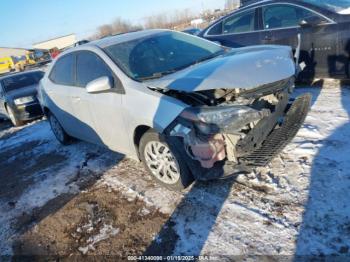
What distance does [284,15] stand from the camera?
638 centimetres

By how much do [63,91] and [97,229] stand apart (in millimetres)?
2533

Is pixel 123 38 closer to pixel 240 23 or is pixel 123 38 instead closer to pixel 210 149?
pixel 210 149

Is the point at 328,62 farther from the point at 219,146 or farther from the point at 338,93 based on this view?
the point at 219,146

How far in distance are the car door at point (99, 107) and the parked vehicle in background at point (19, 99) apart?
17.7ft

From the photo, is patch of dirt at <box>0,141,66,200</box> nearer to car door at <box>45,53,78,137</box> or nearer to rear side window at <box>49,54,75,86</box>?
car door at <box>45,53,78,137</box>

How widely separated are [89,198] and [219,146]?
1934mm

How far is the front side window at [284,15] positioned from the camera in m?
6.11

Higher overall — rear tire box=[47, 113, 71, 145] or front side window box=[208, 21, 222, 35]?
front side window box=[208, 21, 222, 35]

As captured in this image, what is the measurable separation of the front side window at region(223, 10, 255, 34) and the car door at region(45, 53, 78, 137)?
3.53 metres

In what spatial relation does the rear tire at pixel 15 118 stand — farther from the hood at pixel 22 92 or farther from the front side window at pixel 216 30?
the front side window at pixel 216 30

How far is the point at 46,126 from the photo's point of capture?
865cm

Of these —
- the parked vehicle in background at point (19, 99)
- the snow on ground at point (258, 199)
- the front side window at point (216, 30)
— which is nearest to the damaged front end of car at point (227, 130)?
the snow on ground at point (258, 199)

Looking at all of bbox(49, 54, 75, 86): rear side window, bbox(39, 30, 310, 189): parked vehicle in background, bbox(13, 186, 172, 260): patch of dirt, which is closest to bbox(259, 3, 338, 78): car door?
bbox(39, 30, 310, 189): parked vehicle in background

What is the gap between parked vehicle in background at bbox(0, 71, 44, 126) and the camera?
32.2 ft
